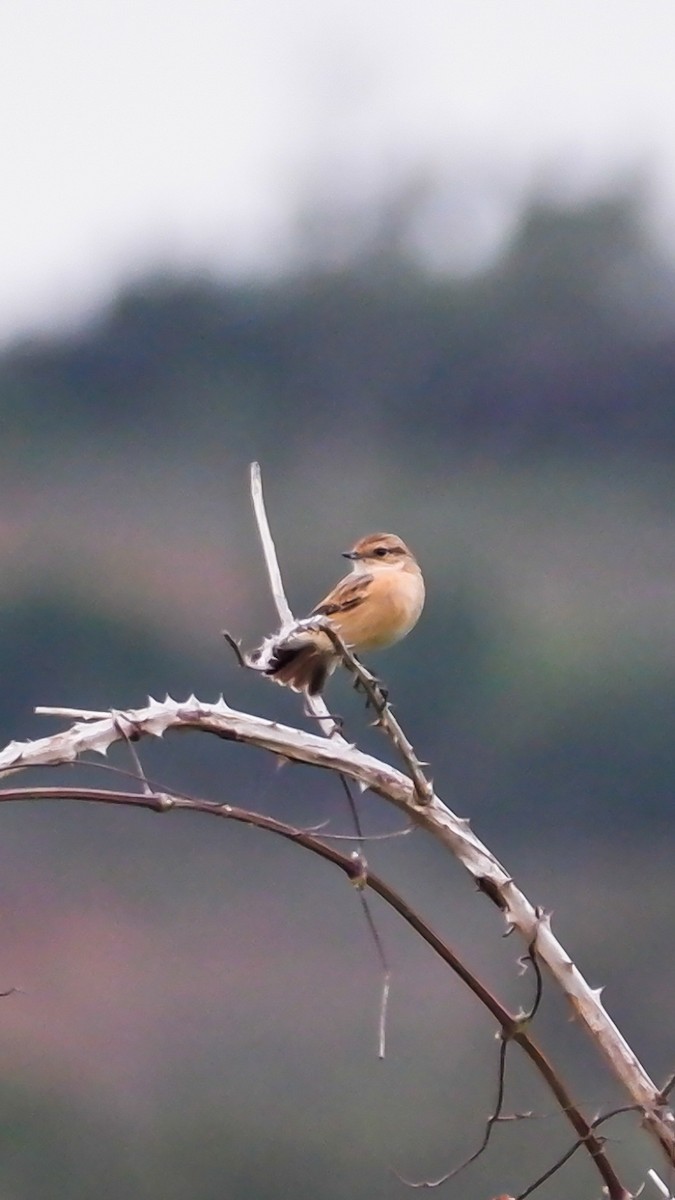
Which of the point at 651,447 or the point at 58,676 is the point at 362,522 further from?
the point at 651,447

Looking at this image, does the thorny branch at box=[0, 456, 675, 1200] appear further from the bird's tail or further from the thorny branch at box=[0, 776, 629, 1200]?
the bird's tail

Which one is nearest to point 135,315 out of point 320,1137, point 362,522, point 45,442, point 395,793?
point 45,442

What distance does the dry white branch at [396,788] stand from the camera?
4.65ft

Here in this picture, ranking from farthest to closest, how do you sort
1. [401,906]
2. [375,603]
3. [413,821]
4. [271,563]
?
[375,603] < [271,563] < [413,821] < [401,906]

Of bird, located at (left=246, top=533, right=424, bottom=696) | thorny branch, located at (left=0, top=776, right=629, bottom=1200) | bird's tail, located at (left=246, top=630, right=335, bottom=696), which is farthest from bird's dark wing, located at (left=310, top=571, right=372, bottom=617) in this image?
thorny branch, located at (left=0, top=776, right=629, bottom=1200)

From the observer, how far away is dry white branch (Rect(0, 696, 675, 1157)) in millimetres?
1416

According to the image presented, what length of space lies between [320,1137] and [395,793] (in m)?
5.20

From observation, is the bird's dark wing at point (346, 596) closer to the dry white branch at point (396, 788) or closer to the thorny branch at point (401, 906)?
the dry white branch at point (396, 788)

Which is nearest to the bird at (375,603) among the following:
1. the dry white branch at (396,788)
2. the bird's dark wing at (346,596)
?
the bird's dark wing at (346,596)

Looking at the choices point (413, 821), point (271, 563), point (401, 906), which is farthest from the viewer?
point (271, 563)

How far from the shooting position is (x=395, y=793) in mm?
1554

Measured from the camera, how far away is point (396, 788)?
156 centimetres

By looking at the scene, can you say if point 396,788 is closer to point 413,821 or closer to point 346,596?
point 413,821

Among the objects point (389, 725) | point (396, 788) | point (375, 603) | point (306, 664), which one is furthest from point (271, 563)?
point (375, 603)
